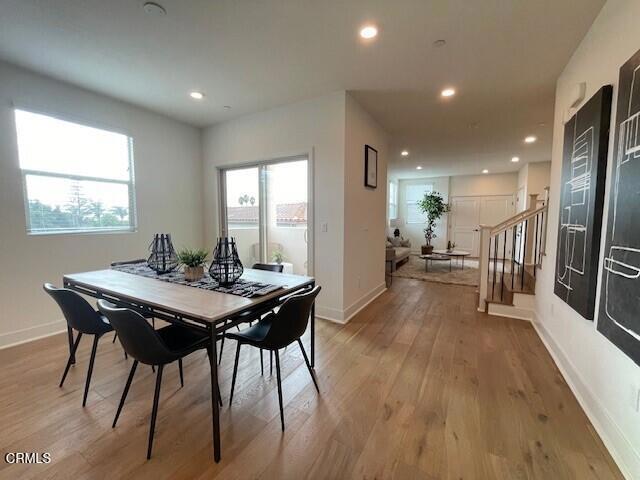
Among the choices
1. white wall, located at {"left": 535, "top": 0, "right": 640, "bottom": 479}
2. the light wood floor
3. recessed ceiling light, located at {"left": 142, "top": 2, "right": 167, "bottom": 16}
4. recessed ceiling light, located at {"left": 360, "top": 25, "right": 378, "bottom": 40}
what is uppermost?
recessed ceiling light, located at {"left": 360, "top": 25, "right": 378, "bottom": 40}

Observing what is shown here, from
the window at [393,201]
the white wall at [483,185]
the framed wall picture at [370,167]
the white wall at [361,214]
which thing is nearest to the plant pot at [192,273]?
the white wall at [361,214]

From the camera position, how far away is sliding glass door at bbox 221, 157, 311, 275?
3.74 metres

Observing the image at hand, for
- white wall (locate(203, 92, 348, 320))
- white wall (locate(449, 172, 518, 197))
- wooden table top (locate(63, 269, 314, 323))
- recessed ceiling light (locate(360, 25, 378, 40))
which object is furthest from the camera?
white wall (locate(449, 172, 518, 197))

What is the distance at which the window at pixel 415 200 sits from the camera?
358 inches

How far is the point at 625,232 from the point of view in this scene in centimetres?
143

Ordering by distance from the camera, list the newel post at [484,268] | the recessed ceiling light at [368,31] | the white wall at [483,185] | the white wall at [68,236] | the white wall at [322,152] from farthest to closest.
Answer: the white wall at [483,185] < the newel post at [484,268] < the white wall at [322,152] < the white wall at [68,236] < the recessed ceiling light at [368,31]

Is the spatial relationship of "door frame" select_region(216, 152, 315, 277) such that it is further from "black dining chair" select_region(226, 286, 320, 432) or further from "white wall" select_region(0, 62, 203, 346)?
"black dining chair" select_region(226, 286, 320, 432)

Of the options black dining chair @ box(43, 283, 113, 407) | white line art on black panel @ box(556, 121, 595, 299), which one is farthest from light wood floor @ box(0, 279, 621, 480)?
white line art on black panel @ box(556, 121, 595, 299)

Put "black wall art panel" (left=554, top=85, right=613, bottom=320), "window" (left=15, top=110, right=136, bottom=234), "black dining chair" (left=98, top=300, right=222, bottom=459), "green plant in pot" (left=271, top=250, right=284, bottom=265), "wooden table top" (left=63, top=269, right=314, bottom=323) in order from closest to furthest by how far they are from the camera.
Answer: "black dining chair" (left=98, top=300, right=222, bottom=459) → "wooden table top" (left=63, top=269, right=314, bottom=323) → "black wall art panel" (left=554, top=85, right=613, bottom=320) → "window" (left=15, top=110, right=136, bottom=234) → "green plant in pot" (left=271, top=250, right=284, bottom=265)

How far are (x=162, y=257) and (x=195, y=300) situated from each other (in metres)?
0.96

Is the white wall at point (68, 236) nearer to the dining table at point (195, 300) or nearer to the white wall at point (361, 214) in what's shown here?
the dining table at point (195, 300)

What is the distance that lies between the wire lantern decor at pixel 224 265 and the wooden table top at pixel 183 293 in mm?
149

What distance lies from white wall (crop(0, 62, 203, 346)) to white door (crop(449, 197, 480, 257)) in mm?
7660

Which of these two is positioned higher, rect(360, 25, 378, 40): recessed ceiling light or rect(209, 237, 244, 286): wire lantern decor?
rect(360, 25, 378, 40): recessed ceiling light
